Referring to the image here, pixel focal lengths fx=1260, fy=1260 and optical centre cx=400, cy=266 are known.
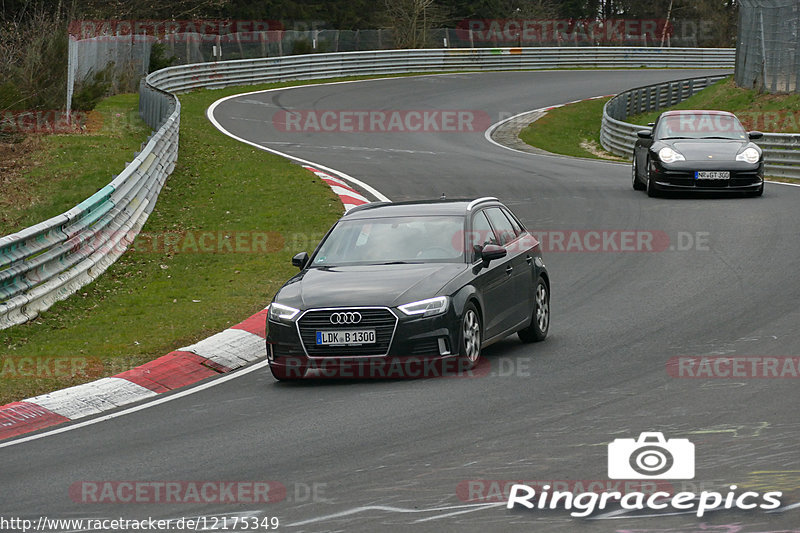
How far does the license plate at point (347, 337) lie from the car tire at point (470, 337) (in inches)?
30.1

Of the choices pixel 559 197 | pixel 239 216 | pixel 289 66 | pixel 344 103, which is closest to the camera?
pixel 239 216

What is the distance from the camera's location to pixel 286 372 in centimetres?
1036

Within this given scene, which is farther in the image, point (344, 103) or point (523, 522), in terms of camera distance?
point (344, 103)

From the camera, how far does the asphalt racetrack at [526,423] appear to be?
6.59m

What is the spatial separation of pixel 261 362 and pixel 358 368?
1.64 metres

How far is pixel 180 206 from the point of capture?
2052 centimetres

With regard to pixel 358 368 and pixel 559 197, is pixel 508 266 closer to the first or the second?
pixel 358 368

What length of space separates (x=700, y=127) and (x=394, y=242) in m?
12.6

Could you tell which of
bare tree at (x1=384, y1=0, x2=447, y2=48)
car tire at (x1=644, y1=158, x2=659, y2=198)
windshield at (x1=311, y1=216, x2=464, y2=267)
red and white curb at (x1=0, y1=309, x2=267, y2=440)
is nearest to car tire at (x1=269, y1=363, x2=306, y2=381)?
red and white curb at (x1=0, y1=309, x2=267, y2=440)

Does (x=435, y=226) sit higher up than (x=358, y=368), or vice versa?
(x=435, y=226)

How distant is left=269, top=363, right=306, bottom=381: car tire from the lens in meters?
10.3

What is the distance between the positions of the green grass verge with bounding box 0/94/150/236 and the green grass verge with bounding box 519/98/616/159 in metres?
12.7

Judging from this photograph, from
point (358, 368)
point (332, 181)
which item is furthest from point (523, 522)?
point (332, 181)
